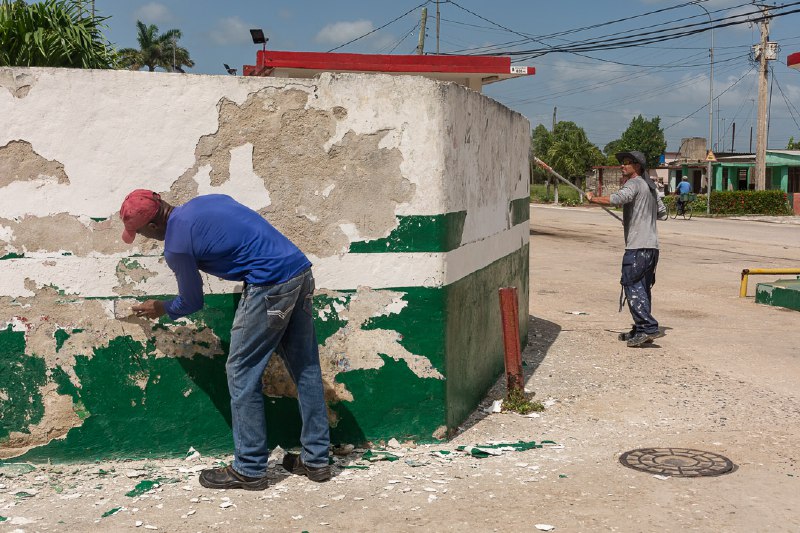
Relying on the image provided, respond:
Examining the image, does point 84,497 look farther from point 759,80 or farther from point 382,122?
point 759,80

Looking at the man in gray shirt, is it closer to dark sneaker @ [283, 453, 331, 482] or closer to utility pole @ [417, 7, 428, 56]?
dark sneaker @ [283, 453, 331, 482]

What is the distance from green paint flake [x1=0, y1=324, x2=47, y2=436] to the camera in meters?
4.58

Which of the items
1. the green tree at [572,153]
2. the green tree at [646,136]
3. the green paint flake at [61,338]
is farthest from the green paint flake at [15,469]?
the green tree at [646,136]

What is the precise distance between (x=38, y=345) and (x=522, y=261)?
4.35 meters

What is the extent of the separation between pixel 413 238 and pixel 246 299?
107 centimetres

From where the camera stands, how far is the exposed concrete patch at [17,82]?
4.48 m

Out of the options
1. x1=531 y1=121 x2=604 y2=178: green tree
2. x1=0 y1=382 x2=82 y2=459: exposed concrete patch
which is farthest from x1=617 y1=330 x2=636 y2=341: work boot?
x1=531 y1=121 x2=604 y2=178: green tree

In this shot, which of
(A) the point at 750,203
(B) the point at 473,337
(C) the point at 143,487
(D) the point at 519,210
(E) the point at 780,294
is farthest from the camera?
(A) the point at 750,203

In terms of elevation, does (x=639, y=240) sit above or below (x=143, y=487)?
above

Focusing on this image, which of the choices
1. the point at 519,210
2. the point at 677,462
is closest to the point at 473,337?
the point at 677,462

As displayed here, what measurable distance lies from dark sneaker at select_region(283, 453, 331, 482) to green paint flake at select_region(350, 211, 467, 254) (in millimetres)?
1139

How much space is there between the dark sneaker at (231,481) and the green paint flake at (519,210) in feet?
11.0

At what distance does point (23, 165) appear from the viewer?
14.9 feet

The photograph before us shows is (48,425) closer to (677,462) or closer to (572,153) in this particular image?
(677,462)
